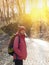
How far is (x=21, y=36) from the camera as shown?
7.18 m

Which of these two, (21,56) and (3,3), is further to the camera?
(3,3)

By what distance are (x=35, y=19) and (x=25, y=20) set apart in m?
1.96

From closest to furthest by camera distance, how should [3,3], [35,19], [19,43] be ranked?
[19,43], [3,3], [35,19]

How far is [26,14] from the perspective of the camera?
22.6 metres

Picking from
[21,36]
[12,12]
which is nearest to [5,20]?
[12,12]

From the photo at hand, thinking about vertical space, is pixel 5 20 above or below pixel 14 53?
below

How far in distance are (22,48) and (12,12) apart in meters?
14.2

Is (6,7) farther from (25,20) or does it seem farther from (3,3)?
(25,20)

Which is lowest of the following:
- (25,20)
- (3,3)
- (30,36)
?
(30,36)

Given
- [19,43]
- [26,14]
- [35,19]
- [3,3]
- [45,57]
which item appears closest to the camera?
[19,43]

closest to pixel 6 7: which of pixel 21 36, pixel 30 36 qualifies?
pixel 30 36

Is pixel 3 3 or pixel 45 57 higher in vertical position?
pixel 3 3

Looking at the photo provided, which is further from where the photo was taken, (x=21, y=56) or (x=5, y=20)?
(x=5, y=20)

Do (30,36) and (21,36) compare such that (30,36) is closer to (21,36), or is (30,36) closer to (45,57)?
(45,57)
